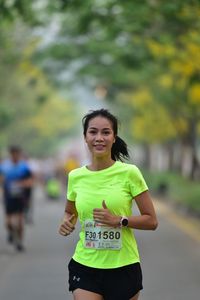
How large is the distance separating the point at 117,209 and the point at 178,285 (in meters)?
6.19

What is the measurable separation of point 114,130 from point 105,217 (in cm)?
60

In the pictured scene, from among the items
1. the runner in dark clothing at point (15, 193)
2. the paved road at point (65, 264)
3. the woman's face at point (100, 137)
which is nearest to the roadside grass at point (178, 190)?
the paved road at point (65, 264)

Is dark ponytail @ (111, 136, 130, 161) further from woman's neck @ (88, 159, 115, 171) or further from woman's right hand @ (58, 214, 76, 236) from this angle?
woman's right hand @ (58, 214, 76, 236)

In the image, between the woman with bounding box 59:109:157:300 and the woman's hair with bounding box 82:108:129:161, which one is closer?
the woman with bounding box 59:109:157:300

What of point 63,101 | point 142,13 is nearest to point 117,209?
point 142,13

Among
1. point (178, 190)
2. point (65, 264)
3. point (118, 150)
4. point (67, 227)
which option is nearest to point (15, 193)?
point (65, 264)

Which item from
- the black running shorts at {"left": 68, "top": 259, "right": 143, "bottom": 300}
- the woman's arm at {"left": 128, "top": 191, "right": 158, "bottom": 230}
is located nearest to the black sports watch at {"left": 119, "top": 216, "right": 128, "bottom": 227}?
the woman's arm at {"left": 128, "top": 191, "right": 158, "bottom": 230}

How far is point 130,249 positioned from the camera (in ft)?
19.2

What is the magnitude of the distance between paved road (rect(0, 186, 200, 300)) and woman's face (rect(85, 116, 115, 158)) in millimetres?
5035

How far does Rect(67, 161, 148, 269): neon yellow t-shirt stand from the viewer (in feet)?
19.0

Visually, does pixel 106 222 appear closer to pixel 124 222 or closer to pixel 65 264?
pixel 124 222

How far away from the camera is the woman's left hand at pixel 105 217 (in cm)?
569

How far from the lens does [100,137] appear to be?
5.89 m

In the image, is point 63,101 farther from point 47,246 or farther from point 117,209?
point 117,209
